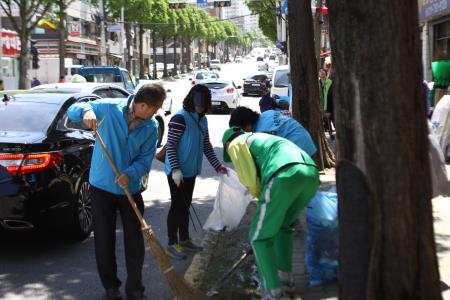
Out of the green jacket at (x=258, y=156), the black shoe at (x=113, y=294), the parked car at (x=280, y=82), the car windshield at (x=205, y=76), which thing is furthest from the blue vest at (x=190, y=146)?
the car windshield at (x=205, y=76)

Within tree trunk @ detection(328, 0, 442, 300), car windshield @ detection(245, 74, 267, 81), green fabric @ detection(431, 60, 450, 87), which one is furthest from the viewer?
car windshield @ detection(245, 74, 267, 81)

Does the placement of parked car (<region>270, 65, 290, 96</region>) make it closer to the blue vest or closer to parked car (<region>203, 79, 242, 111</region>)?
parked car (<region>203, 79, 242, 111</region>)

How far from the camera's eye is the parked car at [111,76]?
765 inches

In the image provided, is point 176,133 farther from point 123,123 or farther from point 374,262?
point 374,262

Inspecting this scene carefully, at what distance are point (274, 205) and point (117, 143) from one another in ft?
4.25

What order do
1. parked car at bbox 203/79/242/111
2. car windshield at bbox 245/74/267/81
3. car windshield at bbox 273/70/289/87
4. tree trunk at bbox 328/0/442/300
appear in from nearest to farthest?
1. tree trunk at bbox 328/0/442/300
2. car windshield at bbox 273/70/289/87
3. parked car at bbox 203/79/242/111
4. car windshield at bbox 245/74/267/81

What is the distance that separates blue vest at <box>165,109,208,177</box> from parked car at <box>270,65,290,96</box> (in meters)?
14.9

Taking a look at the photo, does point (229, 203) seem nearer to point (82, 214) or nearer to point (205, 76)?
point (82, 214)

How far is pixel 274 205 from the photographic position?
370cm

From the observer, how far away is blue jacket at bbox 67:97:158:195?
168 inches

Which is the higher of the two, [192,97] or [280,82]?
[280,82]

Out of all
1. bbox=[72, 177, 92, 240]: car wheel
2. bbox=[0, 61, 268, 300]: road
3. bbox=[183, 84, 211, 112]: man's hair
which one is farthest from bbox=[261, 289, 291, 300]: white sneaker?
bbox=[72, 177, 92, 240]: car wheel

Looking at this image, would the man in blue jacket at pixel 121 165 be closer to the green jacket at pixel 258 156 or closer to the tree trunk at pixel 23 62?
the green jacket at pixel 258 156

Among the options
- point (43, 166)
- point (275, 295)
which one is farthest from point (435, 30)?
point (275, 295)
